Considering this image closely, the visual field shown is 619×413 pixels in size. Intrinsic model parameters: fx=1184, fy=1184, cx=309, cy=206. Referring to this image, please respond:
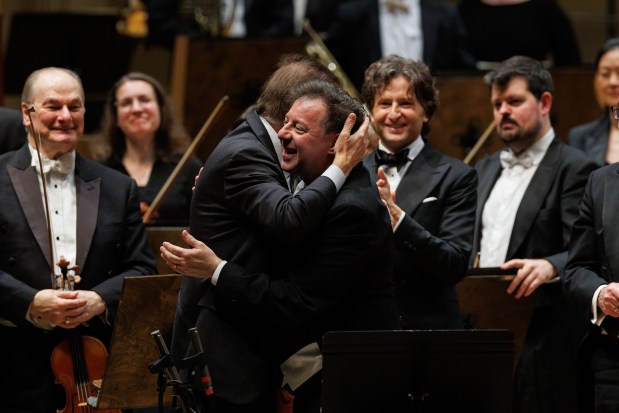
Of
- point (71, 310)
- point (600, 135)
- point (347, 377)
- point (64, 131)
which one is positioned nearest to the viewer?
point (347, 377)

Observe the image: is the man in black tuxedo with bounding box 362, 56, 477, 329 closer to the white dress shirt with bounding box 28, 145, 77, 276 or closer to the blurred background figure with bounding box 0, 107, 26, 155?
the white dress shirt with bounding box 28, 145, 77, 276

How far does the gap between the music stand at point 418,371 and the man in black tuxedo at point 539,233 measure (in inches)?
46.4

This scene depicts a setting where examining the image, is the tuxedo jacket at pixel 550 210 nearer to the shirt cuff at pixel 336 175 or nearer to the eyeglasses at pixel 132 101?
the shirt cuff at pixel 336 175

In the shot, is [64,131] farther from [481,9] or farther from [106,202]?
[481,9]

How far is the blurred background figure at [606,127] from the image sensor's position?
541 centimetres

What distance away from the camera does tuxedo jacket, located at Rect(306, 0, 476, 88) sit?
6.74m

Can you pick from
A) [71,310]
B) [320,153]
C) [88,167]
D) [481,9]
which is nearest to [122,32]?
[481,9]

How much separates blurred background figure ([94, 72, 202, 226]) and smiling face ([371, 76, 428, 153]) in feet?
4.40

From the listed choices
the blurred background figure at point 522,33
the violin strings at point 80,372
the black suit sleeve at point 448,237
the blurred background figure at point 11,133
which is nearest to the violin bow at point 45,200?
the violin strings at point 80,372

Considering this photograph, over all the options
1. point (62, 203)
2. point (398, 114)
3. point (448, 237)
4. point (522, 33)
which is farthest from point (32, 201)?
point (522, 33)

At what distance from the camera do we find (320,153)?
3684 mm

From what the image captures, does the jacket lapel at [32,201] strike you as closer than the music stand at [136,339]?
No

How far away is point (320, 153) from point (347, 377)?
70cm

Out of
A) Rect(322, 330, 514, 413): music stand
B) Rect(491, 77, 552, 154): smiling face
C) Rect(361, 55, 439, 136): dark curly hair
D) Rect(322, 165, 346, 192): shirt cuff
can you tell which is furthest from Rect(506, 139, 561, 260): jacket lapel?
Rect(322, 165, 346, 192): shirt cuff
